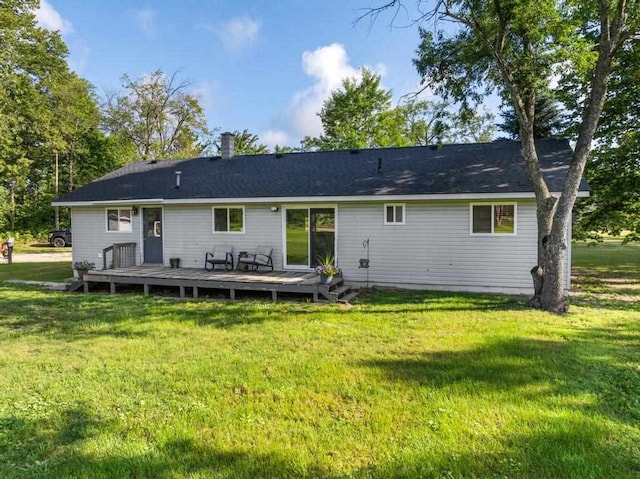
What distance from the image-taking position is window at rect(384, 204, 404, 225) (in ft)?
31.9

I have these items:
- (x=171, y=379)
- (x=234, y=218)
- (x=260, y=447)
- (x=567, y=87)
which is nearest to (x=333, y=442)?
(x=260, y=447)

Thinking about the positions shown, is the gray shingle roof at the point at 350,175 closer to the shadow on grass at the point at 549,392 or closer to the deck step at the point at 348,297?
the deck step at the point at 348,297

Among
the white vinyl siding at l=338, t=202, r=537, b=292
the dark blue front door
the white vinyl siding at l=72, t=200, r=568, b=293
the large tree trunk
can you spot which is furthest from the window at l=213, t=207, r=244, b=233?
the large tree trunk

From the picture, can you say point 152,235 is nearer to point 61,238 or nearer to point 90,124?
point 61,238

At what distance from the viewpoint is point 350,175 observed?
10.9 metres

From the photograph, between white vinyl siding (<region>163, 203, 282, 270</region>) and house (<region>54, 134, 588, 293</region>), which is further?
white vinyl siding (<region>163, 203, 282, 270</region>)

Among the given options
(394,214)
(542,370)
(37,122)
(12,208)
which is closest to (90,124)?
(37,122)

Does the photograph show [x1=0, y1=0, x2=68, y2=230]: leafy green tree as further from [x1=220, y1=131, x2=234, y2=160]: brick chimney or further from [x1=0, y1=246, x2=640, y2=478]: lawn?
[x1=0, y1=246, x2=640, y2=478]: lawn

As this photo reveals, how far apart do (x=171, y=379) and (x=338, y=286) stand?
17.6 feet

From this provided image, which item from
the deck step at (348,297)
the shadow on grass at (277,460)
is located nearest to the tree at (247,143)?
the deck step at (348,297)

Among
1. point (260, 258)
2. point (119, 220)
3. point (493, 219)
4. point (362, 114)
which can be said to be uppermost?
point (362, 114)

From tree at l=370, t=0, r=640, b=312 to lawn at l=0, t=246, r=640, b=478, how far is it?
1.67 m

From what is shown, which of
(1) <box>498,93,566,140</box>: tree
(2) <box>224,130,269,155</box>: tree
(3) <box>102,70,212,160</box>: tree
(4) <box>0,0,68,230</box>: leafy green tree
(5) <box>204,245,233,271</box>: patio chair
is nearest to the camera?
(5) <box>204,245,233,271</box>: patio chair

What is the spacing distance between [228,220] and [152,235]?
8.66ft
